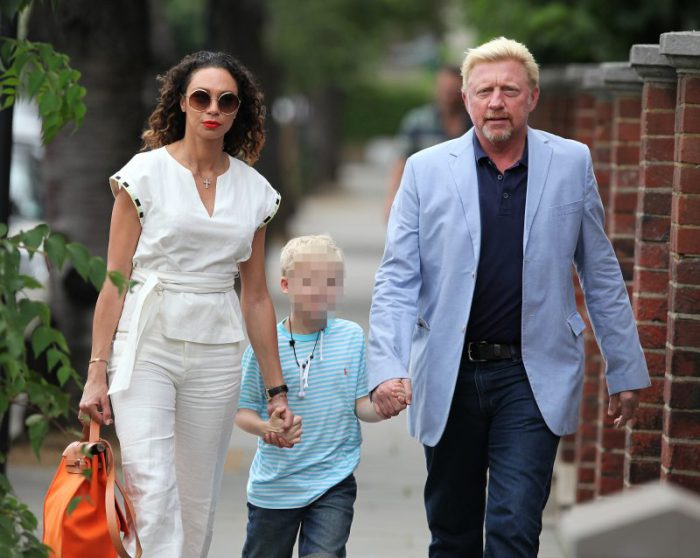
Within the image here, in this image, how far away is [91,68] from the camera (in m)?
9.35

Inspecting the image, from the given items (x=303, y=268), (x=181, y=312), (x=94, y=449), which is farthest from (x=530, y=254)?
(x=94, y=449)

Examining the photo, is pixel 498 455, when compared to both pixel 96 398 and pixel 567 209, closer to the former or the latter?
pixel 567 209

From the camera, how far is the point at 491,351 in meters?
4.71

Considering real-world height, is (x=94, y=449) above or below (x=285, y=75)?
below

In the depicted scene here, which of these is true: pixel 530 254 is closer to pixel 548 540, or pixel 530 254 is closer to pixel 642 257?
pixel 642 257

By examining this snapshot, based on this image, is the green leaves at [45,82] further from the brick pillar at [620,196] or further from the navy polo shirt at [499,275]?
the brick pillar at [620,196]

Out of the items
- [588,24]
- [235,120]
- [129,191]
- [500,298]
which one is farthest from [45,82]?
[588,24]

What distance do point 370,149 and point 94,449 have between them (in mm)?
68078

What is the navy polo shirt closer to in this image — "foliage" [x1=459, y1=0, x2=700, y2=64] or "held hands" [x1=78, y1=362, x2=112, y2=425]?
"held hands" [x1=78, y1=362, x2=112, y2=425]

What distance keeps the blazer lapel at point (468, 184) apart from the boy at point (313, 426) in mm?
442

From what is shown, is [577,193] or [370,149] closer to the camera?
[577,193]

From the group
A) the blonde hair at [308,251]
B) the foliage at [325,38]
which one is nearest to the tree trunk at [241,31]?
the blonde hair at [308,251]

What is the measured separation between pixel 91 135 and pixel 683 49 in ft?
17.2

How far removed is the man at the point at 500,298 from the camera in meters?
4.67
